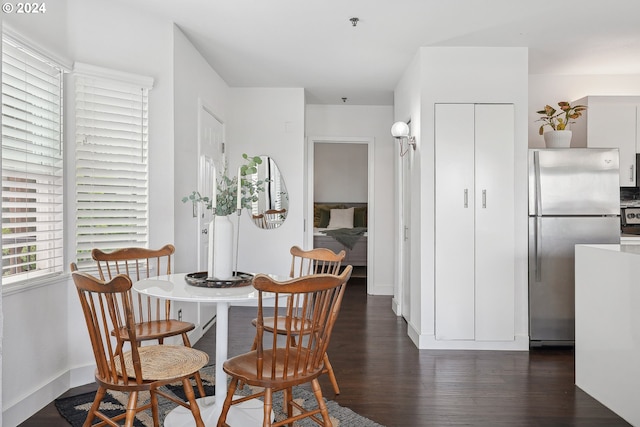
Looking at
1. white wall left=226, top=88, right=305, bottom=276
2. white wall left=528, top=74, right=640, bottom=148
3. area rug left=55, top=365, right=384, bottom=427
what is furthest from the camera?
white wall left=226, top=88, right=305, bottom=276

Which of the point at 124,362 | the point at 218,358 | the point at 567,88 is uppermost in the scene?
the point at 567,88

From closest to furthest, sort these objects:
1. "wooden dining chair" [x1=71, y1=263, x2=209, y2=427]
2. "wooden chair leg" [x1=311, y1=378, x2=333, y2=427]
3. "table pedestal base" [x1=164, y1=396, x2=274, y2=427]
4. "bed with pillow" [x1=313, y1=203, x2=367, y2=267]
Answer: "wooden dining chair" [x1=71, y1=263, x2=209, y2=427] < "wooden chair leg" [x1=311, y1=378, x2=333, y2=427] < "table pedestal base" [x1=164, y1=396, x2=274, y2=427] < "bed with pillow" [x1=313, y1=203, x2=367, y2=267]

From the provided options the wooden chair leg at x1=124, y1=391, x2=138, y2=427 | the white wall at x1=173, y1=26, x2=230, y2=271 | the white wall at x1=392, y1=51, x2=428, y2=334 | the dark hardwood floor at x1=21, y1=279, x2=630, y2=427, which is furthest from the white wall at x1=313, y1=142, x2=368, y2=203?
the wooden chair leg at x1=124, y1=391, x2=138, y2=427

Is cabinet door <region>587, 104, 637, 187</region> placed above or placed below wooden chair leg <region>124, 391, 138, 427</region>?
above

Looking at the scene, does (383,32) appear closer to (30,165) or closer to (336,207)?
(30,165)

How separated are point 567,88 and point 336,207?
16.6 ft

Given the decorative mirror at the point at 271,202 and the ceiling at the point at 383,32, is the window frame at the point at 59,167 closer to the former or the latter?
the ceiling at the point at 383,32

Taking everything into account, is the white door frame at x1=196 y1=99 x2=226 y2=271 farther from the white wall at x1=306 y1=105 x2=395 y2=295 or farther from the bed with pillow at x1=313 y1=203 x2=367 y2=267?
the bed with pillow at x1=313 y1=203 x2=367 y2=267

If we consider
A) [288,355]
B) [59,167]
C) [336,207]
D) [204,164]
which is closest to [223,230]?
[288,355]

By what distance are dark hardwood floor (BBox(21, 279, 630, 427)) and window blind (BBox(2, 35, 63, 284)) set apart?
87 centimetres

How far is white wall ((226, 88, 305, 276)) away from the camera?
5.84m

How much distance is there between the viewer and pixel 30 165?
2768mm

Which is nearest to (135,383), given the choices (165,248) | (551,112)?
(165,248)

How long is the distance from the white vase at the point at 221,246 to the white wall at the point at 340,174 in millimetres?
7186
